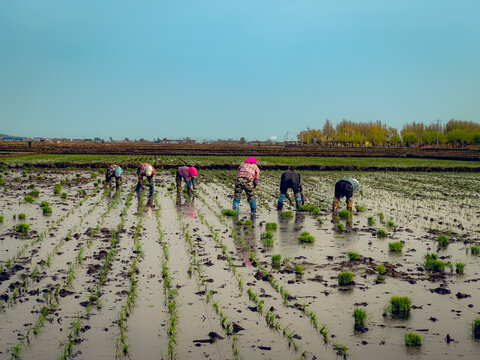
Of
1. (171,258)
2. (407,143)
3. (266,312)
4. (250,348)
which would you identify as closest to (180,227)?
(171,258)

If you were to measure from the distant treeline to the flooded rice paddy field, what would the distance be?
5209 inches

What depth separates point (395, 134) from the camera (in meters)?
161

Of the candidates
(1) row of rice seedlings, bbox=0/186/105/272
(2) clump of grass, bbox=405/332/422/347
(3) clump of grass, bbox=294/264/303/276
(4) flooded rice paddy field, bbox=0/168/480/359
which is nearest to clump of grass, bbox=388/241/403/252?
(4) flooded rice paddy field, bbox=0/168/480/359

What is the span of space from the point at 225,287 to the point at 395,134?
16475cm

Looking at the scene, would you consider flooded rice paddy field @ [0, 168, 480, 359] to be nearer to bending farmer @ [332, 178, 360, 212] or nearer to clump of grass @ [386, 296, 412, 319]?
clump of grass @ [386, 296, 412, 319]

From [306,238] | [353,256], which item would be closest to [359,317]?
[353,256]

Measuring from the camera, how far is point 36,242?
10.5m

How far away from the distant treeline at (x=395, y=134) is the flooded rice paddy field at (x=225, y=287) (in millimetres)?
132315

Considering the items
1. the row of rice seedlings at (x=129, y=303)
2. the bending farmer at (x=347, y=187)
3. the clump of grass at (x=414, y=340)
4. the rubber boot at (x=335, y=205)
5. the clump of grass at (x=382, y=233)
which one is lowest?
the clump of grass at (x=414, y=340)

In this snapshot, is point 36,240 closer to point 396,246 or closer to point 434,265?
point 396,246

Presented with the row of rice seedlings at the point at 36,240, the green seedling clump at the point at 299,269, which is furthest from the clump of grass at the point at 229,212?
the green seedling clump at the point at 299,269

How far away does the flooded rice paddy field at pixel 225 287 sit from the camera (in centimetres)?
555

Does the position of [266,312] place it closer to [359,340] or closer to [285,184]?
[359,340]

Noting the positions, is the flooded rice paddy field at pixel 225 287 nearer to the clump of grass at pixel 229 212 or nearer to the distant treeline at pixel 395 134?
the clump of grass at pixel 229 212
